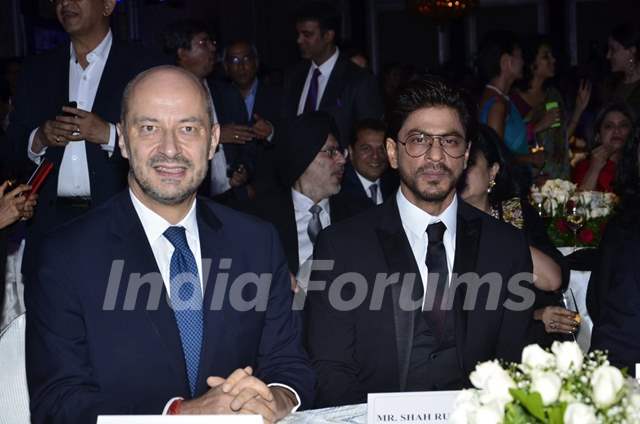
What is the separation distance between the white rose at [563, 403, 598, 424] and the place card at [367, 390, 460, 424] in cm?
55

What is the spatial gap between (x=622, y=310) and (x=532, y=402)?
133cm

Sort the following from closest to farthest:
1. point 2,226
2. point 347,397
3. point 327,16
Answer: point 347,397, point 2,226, point 327,16

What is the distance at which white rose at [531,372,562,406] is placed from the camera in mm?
1392

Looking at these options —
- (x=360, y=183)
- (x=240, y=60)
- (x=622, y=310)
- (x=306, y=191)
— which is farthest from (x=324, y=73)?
(x=622, y=310)

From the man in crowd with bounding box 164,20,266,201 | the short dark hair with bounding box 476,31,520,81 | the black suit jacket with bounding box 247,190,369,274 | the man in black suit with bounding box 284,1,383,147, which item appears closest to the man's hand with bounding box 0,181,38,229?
the black suit jacket with bounding box 247,190,369,274

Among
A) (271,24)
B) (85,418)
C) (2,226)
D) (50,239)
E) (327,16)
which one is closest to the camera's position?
(85,418)

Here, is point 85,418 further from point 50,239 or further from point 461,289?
point 461,289

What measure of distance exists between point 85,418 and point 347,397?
81 cm

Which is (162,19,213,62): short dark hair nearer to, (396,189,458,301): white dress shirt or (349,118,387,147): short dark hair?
(349,118,387,147): short dark hair

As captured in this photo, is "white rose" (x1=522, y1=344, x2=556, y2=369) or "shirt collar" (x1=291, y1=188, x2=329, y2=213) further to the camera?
"shirt collar" (x1=291, y1=188, x2=329, y2=213)

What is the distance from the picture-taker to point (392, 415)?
1.93 meters

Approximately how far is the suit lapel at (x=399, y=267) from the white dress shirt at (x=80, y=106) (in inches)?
54.4

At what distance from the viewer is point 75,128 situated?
11.5 feet

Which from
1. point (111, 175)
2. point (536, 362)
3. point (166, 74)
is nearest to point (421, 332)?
point (166, 74)
